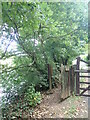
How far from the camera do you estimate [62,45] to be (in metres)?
1.57

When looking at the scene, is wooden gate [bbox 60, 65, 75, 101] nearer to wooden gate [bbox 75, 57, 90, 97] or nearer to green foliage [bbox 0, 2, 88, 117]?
wooden gate [bbox 75, 57, 90, 97]

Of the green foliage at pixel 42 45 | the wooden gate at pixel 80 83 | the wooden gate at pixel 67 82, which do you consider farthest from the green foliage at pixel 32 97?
the wooden gate at pixel 80 83

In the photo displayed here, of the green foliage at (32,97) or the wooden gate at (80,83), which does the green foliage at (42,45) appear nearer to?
the green foliage at (32,97)

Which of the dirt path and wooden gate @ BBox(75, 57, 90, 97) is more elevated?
wooden gate @ BBox(75, 57, 90, 97)

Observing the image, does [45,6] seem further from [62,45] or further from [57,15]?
[62,45]

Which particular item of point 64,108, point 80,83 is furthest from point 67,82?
point 64,108

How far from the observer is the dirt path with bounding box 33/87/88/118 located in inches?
48.7

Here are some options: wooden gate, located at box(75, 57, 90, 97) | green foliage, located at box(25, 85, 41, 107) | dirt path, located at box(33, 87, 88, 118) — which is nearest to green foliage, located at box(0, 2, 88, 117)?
green foliage, located at box(25, 85, 41, 107)

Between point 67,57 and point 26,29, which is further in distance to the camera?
point 67,57

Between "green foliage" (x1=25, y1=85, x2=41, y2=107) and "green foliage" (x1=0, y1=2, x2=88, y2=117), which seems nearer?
"green foliage" (x1=0, y1=2, x2=88, y2=117)

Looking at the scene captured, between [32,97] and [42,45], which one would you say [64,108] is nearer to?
[32,97]

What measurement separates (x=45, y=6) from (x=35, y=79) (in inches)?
32.8

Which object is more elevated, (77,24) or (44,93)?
(77,24)

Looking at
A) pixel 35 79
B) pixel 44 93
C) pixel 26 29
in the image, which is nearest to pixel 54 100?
pixel 44 93
